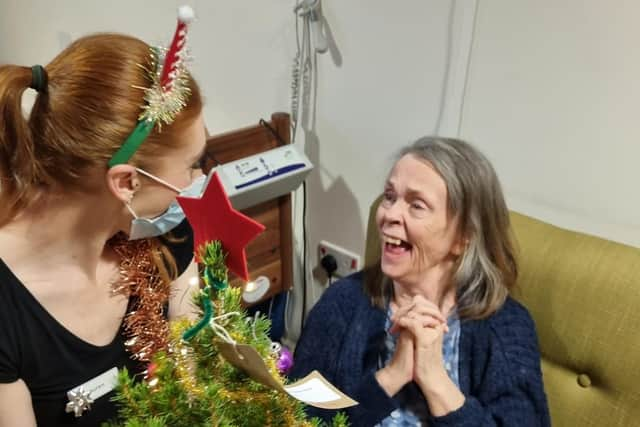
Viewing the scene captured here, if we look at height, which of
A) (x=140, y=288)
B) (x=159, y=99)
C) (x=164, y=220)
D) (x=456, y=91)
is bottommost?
(x=140, y=288)

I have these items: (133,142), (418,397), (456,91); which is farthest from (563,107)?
(133,142)

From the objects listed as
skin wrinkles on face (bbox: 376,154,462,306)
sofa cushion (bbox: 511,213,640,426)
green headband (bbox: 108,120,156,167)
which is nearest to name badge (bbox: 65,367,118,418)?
green headband (bbox: 108,120,156,167)

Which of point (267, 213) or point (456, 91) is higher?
point (456, 91)

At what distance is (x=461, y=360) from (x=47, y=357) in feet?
2.74

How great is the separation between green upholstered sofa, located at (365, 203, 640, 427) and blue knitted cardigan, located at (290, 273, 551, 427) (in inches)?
2.8

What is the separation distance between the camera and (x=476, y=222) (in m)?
1.26

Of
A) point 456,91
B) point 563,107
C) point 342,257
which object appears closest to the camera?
point 563,107

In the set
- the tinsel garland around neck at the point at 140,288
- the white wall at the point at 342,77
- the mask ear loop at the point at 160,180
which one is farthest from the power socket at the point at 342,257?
the mask ear loop at the point at 160,180

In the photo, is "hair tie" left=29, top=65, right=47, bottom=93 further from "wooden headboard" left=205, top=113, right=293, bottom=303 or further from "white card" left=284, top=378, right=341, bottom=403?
"wooden headboard" left=205, top=113, right=293, bottom=303

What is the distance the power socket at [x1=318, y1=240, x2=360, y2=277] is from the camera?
205 cm

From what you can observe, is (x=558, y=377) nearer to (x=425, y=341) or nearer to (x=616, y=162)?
(x=425, y=341)

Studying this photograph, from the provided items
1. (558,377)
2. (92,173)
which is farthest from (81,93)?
(558,377)

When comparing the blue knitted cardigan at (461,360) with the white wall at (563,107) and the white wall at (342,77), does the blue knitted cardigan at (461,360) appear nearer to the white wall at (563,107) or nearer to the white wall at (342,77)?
the white wall at (563,107)

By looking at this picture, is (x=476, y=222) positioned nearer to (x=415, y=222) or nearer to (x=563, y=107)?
(x=415, y=222)
